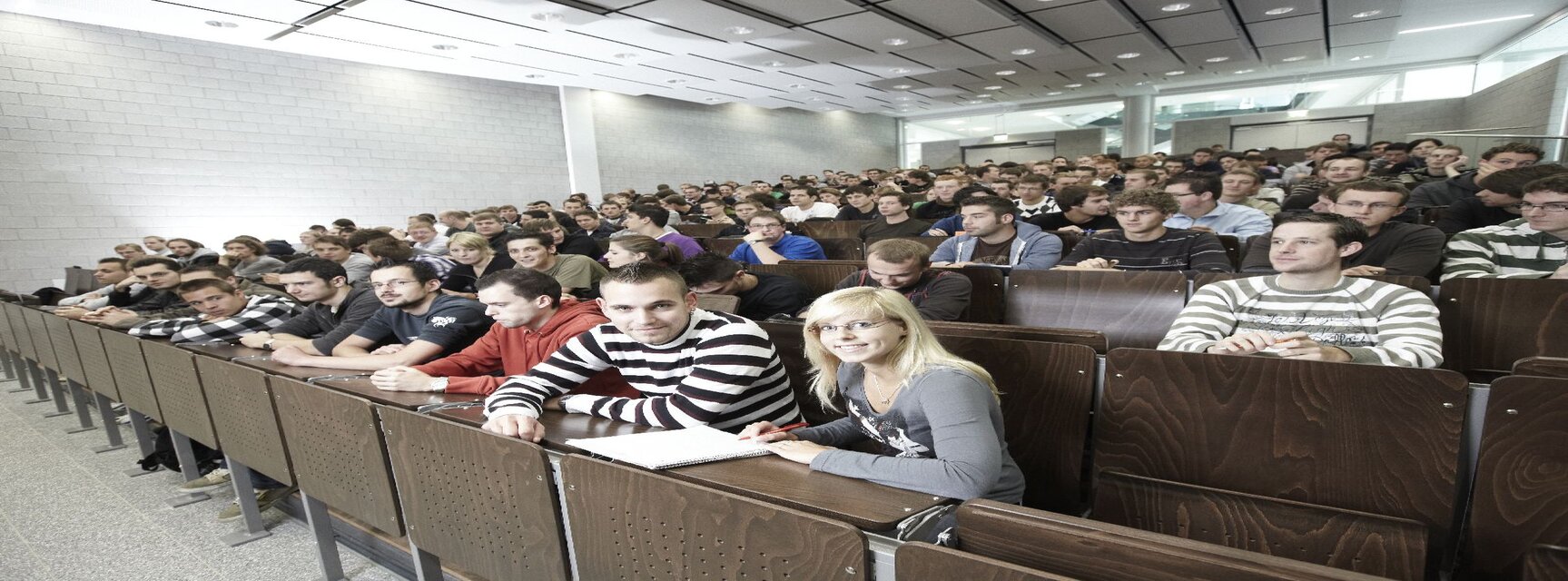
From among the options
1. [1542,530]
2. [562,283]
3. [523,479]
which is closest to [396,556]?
[523,479]

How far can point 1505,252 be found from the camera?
255 centimetres

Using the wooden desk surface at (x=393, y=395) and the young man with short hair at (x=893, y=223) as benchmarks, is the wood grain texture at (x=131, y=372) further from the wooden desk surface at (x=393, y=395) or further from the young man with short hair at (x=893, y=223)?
the young man with short hair at (x=893, y=223)

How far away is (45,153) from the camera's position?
6.46 metres

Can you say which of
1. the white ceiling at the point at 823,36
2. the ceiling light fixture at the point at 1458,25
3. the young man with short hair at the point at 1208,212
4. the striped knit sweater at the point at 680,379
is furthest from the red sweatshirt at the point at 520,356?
the ceiling light fixture at the point at 1458,25

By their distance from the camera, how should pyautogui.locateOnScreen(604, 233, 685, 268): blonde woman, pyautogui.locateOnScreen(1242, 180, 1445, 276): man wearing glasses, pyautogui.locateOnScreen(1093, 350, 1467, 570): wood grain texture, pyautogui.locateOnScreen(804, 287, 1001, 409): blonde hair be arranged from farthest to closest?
pyautogui.locateOnScreen(604, 233, 685, 268): blonde woman → pyautogui.locateOnScreen(1242, 180, 1445, 276): man wearing glasses → pyautogui.locateOnScreen(804, 287, 1001, 409): blonde hair → pyautogui.locateOnScreen(1093, 350, 1467, 570): wood grain texture

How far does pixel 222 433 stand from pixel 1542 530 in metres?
3.40

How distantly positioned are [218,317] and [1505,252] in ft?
18.0

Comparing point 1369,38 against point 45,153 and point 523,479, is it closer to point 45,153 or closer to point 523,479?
point 523,479

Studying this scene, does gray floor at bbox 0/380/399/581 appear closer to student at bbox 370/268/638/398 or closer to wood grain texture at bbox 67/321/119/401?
wood grain texture at bbox 67/321/119/401

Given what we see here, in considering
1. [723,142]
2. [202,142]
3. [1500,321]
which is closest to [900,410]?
[1500,321]

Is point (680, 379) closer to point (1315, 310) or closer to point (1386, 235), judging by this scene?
point (1315, 310)

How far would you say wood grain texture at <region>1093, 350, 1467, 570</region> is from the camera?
1209 millimetres

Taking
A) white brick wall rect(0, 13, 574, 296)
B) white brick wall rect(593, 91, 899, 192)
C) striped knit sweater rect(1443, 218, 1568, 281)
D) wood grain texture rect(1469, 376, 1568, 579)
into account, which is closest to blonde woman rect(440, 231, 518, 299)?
wood grain texture rect(1469, 376, 1568, 579)

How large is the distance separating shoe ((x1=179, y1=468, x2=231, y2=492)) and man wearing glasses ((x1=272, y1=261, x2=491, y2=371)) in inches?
31.7
